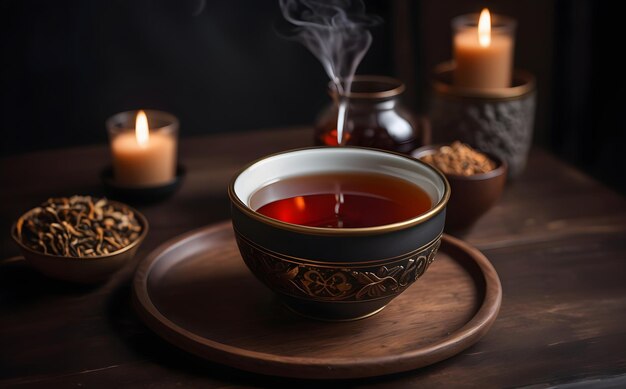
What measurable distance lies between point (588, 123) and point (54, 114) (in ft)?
4.32

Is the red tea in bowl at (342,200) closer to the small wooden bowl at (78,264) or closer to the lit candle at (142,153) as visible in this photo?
the small wooden bowl at (78,264)

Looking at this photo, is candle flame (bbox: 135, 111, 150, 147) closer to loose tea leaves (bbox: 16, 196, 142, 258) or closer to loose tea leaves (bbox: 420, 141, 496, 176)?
loose tea leaves (bbox: 16, 196, 142, 258)

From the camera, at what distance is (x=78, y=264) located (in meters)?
0.95

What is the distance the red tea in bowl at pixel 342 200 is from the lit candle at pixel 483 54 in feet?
1.48

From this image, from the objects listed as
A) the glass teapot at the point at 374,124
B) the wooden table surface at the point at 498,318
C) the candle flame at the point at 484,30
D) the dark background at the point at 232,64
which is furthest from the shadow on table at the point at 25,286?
the dark background at the point at 232,64

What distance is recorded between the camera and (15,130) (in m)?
1.91

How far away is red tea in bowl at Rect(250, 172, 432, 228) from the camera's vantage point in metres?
0.92

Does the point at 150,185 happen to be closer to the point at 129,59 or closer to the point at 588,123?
the point at 129,59

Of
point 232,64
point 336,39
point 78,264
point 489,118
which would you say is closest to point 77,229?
point 78,264

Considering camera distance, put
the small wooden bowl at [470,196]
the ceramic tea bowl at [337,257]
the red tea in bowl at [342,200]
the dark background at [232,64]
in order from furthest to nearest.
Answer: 1. the dark background at [232,64]
2. the small wooden bowl at [470,196]
3. the red tea in bowl at [342,200]
4. the ceramic tea bowl at [337,257]

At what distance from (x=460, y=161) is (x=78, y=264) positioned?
1.91 feet

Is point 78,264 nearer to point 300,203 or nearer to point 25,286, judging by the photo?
point 25,286

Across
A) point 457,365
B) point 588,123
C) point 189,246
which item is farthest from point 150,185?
point 588,123

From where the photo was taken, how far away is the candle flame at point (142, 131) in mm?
1275
